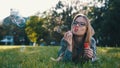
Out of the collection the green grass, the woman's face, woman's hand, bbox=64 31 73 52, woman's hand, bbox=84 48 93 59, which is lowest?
the green grass

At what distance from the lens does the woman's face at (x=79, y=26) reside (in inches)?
232

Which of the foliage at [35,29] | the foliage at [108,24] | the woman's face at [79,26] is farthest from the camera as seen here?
the foliage at [35,29]

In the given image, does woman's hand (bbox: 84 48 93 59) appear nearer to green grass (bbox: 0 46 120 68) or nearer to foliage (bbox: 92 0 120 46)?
green grass (bbox: 0 46 120 68)

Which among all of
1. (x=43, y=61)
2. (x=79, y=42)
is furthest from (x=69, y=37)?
(x=43, y=61)

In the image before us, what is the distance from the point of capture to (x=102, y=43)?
49.0m

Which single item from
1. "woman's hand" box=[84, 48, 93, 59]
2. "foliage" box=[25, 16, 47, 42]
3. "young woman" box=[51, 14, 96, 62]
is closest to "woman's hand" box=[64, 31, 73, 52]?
"young woman" box=[51, 14, 96, 62]

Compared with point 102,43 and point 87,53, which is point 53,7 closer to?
point 102,43

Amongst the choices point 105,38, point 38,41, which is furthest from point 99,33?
point 38,41

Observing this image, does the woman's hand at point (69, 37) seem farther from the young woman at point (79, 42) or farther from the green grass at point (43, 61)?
the green grass at point (43, 61)

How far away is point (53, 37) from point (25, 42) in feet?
57.0

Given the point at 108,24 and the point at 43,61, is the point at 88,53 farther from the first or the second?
the point at 108,24

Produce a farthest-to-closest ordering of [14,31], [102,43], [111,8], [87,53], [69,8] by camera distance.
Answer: [14,31] → [69,8] → [102,43] → [111,8] → [87,53]

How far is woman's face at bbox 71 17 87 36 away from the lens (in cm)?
590

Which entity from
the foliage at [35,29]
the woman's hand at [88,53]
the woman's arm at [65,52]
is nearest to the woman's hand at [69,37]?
the woman's arm at [65,52]
